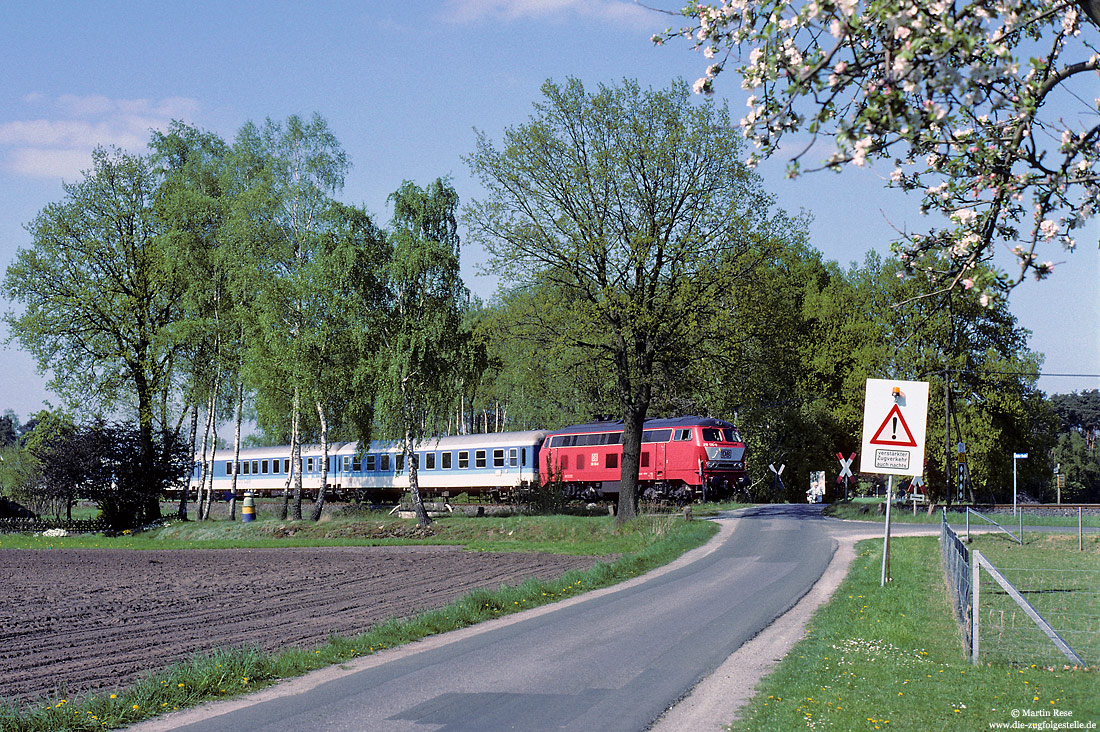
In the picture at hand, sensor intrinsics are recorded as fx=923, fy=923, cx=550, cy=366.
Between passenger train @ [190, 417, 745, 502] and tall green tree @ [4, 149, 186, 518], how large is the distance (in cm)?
692

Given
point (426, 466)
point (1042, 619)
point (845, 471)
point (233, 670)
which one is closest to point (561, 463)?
point (426, 466)

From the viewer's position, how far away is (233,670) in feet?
31.3

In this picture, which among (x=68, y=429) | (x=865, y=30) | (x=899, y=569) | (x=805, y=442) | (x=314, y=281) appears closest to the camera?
(x=865, y=30)

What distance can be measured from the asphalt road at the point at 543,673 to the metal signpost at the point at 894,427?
269 centimetres

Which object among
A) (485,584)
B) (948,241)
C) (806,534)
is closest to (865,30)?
(948,241)

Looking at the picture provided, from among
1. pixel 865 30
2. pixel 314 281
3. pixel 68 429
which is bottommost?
pixel 68 429

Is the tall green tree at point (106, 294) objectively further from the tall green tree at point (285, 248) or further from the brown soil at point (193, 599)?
the brown soil at point (193, 599)

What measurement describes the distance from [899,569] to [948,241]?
1255cm

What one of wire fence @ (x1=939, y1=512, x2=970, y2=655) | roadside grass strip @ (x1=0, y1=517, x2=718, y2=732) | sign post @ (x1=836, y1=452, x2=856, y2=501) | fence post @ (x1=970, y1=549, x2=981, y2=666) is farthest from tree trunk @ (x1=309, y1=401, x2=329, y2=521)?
fence post @ (x1=970, y1=549, x2=981, y2=666)

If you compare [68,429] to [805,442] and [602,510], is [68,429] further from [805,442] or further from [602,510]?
[805,442]

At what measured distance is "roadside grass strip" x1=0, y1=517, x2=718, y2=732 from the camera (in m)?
7.82

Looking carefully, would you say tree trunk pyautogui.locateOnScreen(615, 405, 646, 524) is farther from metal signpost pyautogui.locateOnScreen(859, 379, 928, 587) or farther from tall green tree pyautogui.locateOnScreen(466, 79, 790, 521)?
metal signpost pyautogui.locateOnScreen(859, 379, 928, 587)

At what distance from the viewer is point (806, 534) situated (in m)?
27.0

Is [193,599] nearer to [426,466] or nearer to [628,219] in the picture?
[628,219]
